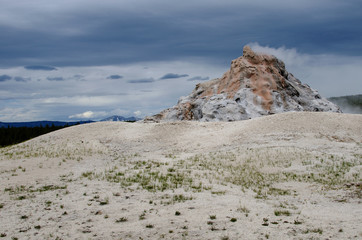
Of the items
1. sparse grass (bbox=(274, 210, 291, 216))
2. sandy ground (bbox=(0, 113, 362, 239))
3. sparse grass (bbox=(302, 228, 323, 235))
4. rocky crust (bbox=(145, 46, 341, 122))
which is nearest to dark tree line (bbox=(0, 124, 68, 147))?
rocky crust (bbox=(145, 46, 341, 122))

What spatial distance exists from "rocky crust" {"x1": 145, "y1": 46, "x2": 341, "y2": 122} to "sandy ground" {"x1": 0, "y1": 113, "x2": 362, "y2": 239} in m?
9.51

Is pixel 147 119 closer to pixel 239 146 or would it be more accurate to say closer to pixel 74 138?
pixel 74 138

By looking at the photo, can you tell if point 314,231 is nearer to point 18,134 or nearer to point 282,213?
point 282,213

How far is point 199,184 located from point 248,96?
31.5 metres

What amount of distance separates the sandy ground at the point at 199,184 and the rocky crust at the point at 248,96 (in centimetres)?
951

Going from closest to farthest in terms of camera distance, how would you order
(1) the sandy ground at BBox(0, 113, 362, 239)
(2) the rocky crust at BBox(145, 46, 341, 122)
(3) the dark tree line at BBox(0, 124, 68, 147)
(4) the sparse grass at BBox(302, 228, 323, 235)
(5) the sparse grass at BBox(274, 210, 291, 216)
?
(4) the sparse grass at BBox(302, 228, 323, 235) → (1) the sandy ground at BBox(0, 113, 362, 239) → (5) the sparse grass at BBox(274, 210, 291, 216) → (2) the rocky crust at BBox(145, 46, 341, 122) → (3) the dark tree line at BBox(0, 124, 68, 147)

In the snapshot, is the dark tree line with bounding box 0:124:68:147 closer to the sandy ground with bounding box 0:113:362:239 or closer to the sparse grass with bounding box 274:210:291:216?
the sandy ground with bounding box 0:113:362:239

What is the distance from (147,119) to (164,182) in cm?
3717

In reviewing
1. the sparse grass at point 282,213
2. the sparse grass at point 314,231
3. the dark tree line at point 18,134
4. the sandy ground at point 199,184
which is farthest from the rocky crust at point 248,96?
the dark tree line at point 18,134

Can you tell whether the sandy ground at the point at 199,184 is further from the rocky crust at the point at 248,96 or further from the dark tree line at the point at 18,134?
the dark tree line at the point at 18,134

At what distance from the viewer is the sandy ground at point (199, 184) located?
1036 centimetres

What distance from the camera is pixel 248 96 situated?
151 ft

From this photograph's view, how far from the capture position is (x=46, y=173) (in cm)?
2048

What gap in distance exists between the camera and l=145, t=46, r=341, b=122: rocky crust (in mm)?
44156
